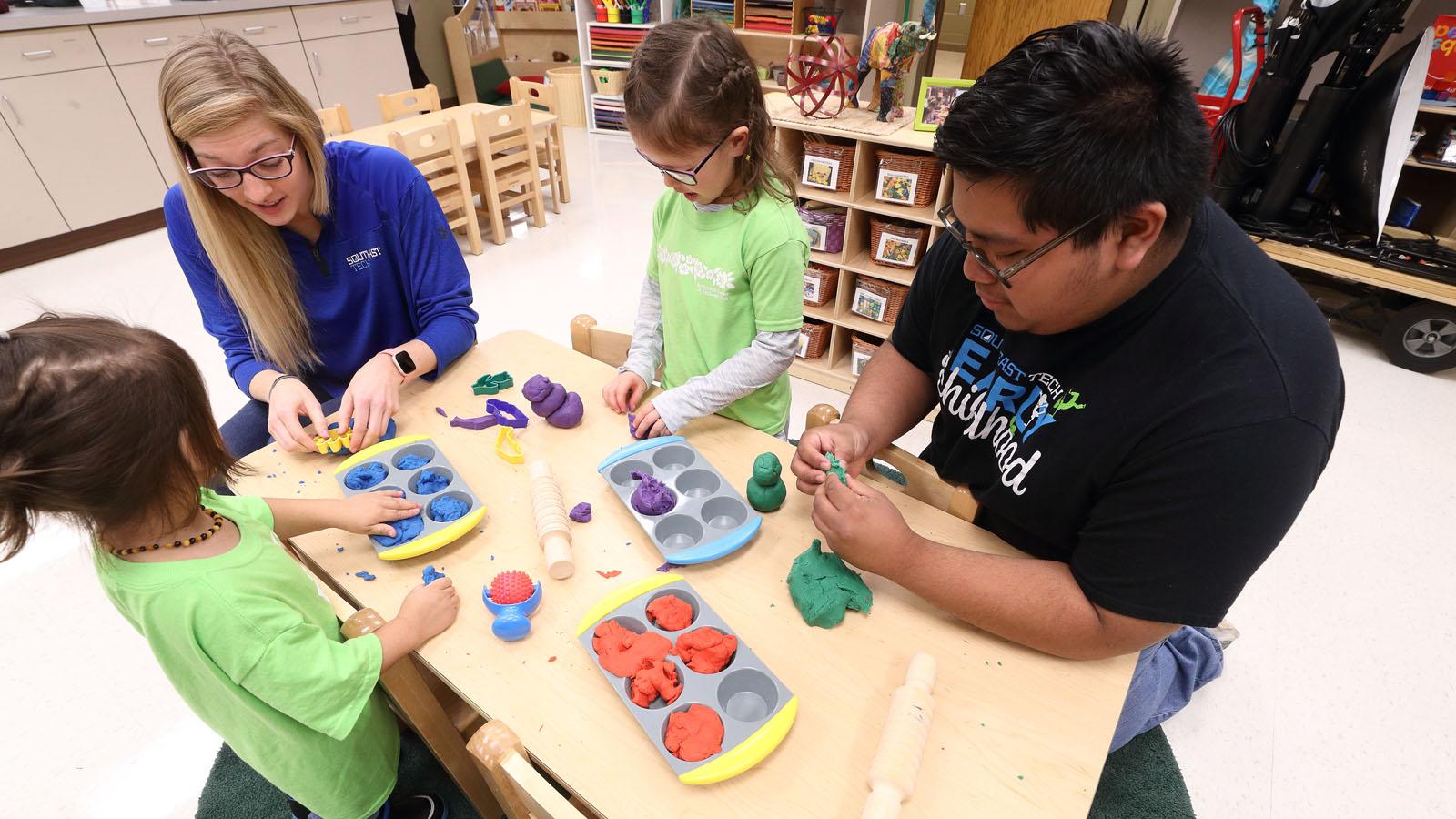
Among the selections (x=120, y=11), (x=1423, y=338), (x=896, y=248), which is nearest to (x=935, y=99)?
(x=896, y=248)

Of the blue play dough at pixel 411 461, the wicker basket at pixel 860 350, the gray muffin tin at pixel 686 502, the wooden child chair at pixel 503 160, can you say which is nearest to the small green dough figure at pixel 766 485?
the gray muffin tin at pixel 686 502

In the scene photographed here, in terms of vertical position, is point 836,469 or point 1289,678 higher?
point 836,469

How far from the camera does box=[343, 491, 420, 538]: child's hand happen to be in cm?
95

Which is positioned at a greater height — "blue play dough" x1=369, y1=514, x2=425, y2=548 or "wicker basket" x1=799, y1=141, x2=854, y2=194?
"wicker basket" x1=799, y1=141, x2=854, y2=194

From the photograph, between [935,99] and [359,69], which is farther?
[359,69]

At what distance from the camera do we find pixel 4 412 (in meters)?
0.63

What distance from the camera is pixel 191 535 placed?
81 cm

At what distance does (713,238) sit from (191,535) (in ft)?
3.06

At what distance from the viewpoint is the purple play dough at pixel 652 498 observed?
990 millimetres

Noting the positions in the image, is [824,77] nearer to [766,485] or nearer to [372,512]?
[766,485]

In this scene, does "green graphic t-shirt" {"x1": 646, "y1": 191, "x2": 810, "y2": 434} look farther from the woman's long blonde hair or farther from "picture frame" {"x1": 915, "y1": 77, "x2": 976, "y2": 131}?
"picture frame" {"x1": 915, "y1": 77, "x2": 976, "y2": 131}

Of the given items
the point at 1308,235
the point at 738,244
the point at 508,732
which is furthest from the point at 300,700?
the point at 1308,235

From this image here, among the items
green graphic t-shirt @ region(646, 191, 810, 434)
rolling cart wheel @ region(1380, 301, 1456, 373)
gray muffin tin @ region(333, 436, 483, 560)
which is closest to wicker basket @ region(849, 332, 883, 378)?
green graphic t-shirt @ region(646, 191, 810, 434)

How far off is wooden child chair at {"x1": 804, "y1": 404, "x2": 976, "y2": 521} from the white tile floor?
1048 millimetres
